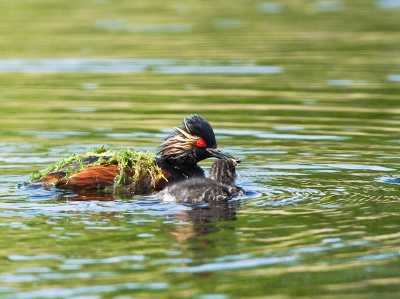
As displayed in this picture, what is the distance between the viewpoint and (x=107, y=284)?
6.59m

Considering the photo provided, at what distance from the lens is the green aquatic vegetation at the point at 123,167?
10039mm

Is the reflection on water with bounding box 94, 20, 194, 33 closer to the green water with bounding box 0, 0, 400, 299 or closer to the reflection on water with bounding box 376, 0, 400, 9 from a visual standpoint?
the green water with bounding box 0, 0, 400, 299

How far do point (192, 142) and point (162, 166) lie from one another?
1.43 ft

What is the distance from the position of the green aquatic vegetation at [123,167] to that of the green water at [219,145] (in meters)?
0.42

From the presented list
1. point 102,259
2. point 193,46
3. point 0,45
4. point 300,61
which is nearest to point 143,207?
point 102,259

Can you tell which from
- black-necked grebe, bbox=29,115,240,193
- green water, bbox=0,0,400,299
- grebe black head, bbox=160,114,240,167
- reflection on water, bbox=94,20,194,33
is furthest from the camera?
reflection on water, bbox=94,20,194,33

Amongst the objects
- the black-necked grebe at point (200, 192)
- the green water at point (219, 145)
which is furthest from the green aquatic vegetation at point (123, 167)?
the black-necked grebe at point (200, 192)

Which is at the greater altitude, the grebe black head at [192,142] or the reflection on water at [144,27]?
the reflection on water at [144,27]

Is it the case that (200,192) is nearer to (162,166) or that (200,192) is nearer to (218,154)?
(218,154)

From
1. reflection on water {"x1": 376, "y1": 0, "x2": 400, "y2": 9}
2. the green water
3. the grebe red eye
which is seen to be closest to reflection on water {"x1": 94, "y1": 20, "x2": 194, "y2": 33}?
the green water

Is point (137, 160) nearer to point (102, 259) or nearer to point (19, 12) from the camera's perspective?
point (102, 259)

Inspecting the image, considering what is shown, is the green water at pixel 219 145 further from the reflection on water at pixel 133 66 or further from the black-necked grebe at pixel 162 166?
the black-necked grebe at pixel 162 166

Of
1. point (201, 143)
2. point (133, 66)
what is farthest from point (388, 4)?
point (201, 143)

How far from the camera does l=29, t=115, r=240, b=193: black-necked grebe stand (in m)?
9.98
